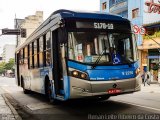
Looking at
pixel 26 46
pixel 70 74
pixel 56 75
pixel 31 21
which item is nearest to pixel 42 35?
pixel 56 75

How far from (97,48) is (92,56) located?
0.97 feet

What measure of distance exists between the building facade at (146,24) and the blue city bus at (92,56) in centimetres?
2887

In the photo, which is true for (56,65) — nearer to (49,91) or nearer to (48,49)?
(48,49)

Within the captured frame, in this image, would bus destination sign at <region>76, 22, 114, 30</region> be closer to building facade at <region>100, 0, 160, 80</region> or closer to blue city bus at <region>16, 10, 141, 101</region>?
blue city bus at <region>16, 10, 141, 101</region>

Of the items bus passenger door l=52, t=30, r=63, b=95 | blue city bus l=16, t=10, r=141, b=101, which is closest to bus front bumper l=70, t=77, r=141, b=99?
blue city bus l=16, t=10, r=141, b=101

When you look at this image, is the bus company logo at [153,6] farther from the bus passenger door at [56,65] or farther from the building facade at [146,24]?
the bus passenger door at [56,65]

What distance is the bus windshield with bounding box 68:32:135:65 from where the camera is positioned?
11234mm

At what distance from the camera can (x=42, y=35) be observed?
14547 mm

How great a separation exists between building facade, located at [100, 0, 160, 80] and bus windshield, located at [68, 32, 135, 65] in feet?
95.5

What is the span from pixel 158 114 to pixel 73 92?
100 inches

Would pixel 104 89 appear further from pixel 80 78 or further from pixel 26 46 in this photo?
pixel 26 46

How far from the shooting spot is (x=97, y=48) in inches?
446

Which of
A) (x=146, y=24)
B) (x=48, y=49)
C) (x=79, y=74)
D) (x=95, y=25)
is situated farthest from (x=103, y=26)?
(x=146, y=24)

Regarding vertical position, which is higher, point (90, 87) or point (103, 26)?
point (103, 26)
